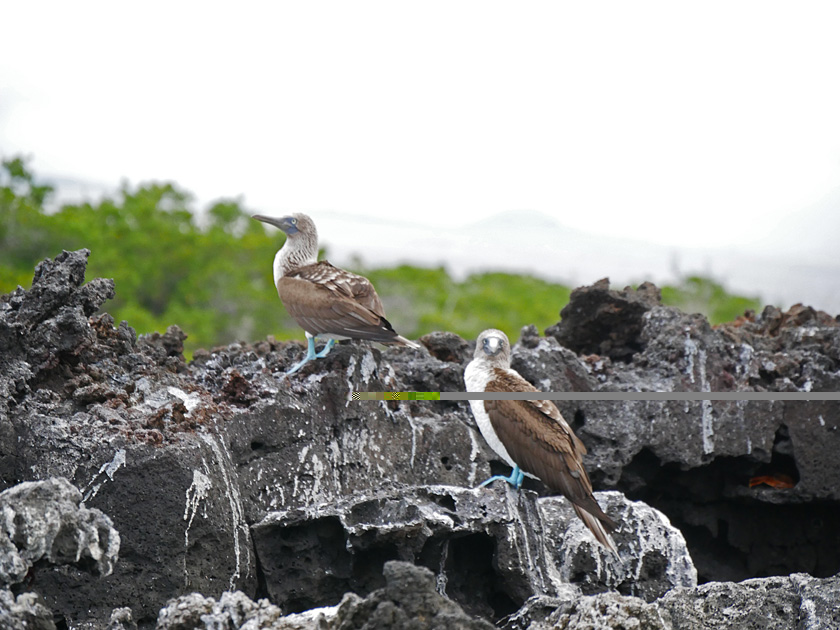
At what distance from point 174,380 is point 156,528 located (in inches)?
40.1

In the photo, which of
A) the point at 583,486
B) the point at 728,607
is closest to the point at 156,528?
the point at 583,486

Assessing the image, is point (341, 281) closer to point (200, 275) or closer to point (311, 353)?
point (311, 353)

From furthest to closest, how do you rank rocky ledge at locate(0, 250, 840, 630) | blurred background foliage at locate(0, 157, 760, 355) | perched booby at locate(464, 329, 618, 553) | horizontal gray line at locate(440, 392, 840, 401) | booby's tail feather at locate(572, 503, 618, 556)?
blurred background foliage at locate(0, 157, 760, 355) < horizontal gray line at locate(440, 392, 840, 401) < perched booby at locate(464, 329, 618, 553) < booby's tail feather at locate(572, 503, 618, 556) < rocky ledge at locate(0, 250, 840, 630)

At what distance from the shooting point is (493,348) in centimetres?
486

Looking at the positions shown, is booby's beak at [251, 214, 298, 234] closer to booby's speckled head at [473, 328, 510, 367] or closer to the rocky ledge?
the rocky ledge

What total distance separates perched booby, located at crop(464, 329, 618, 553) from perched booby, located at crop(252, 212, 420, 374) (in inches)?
16.5

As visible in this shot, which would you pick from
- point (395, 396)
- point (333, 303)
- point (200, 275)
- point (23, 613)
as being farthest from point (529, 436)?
point (200, 275)

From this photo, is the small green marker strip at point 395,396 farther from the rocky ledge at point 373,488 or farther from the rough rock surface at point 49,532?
the rough rock surface at point 49,532

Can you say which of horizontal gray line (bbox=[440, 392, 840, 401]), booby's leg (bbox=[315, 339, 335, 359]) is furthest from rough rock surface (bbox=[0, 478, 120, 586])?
horizontal gray line (bbox=[440, 392, 840, 401])

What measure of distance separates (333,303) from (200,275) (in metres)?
18.5

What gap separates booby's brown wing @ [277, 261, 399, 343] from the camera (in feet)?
15.5

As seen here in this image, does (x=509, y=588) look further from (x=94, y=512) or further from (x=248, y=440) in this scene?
(x=94, y=512)

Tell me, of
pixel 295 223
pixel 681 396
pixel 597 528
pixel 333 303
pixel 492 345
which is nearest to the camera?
pixel 597 528

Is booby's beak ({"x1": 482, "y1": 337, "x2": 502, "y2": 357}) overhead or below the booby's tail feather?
overhead
